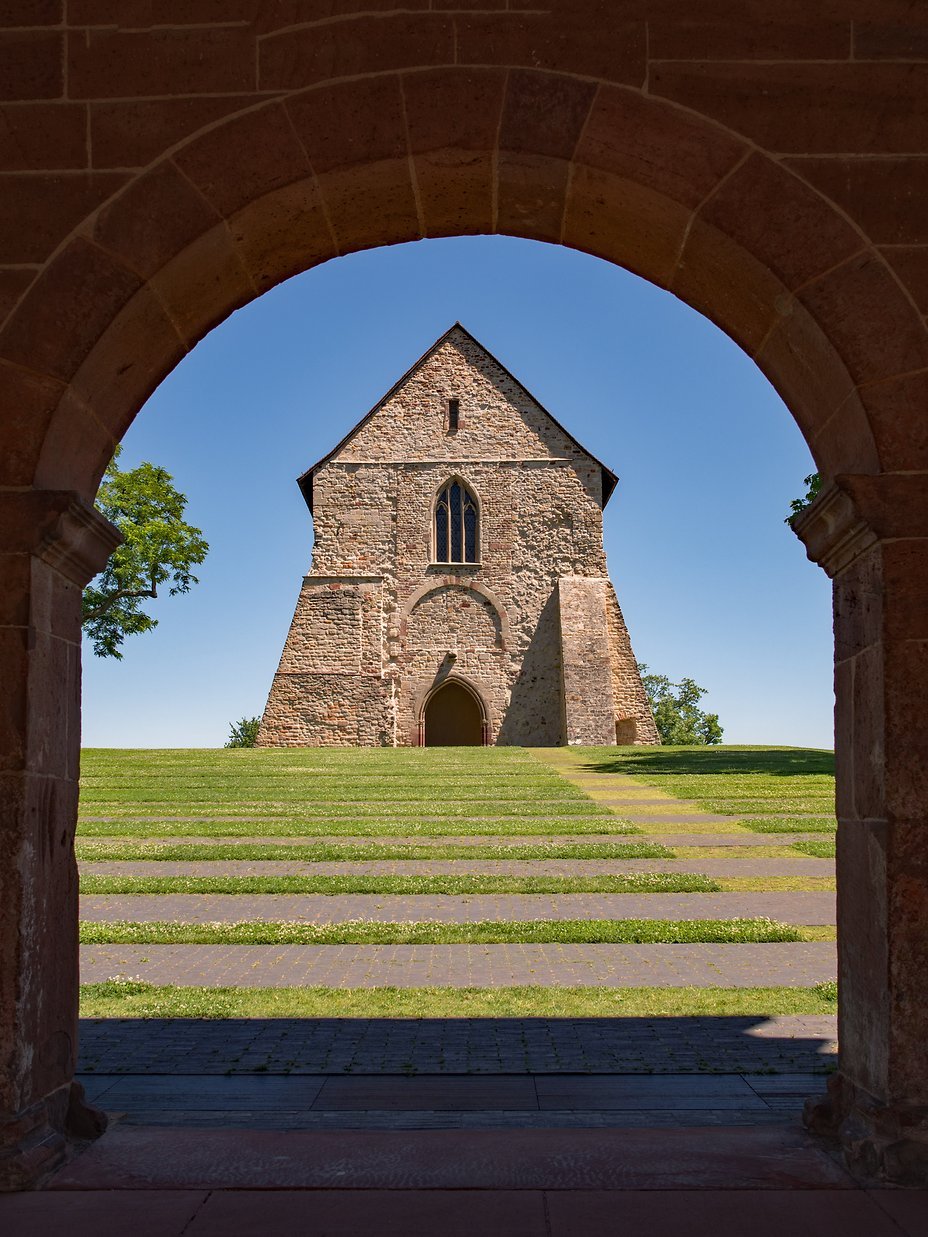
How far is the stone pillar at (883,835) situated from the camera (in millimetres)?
3713

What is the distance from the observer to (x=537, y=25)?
4098 mm

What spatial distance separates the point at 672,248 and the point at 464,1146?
3441mm

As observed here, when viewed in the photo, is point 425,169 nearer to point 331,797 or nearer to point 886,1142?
point 886,1142

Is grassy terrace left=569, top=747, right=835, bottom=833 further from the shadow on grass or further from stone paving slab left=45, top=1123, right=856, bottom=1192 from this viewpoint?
stone paving slab left=45, top=1123, right=856, bottom=1192

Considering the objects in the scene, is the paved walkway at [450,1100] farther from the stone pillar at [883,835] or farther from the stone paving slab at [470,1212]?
the stone paving slab at [470,1212]

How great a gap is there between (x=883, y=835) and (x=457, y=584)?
1099 inches

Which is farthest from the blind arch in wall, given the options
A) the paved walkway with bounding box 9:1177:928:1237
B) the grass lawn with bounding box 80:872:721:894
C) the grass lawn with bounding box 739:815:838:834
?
the paved walkway with bounding box 9:1177:928:1237

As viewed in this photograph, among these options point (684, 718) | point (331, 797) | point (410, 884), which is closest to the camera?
point (410, 884)

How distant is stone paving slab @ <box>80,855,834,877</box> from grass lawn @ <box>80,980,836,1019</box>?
161 inches

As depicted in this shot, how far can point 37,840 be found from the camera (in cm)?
393

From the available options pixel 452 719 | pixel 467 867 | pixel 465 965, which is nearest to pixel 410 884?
pixel 467 867

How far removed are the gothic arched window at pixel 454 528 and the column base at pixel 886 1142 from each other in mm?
28342

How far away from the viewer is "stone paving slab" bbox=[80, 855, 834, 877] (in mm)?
10883

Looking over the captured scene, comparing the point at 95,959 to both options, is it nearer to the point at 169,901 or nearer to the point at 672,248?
the point at 169,901
